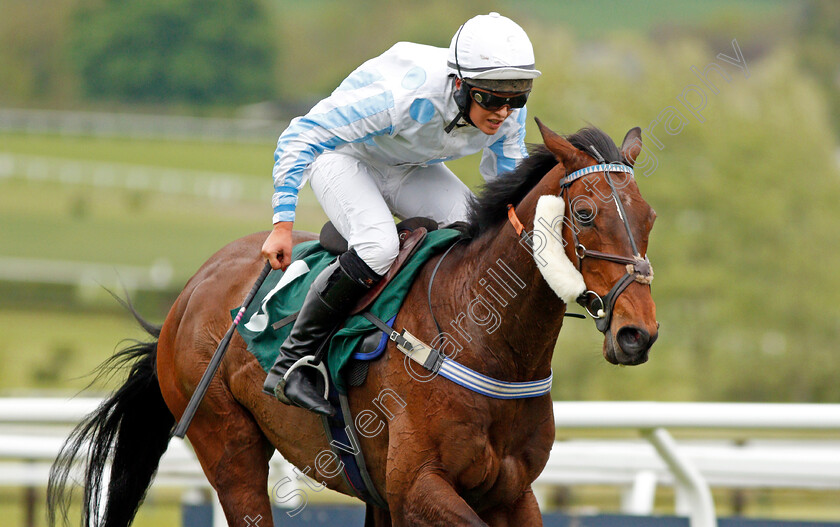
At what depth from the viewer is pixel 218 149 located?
48.5 metres

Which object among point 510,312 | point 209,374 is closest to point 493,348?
point 510,312

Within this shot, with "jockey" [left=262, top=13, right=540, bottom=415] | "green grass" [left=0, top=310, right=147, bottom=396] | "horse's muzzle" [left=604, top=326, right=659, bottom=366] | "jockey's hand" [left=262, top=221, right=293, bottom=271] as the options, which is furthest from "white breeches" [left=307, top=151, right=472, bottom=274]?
"green grass" [left=0, top=310, right=147, bottom=396]

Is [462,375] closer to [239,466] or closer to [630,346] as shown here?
[630,346]

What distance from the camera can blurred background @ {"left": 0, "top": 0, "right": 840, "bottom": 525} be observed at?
988 inches

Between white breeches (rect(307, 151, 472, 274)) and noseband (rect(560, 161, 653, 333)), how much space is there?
2.38ft

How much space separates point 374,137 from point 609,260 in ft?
3.67

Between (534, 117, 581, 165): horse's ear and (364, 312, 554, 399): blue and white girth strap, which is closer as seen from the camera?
(534, 117, 581, 165): horse's ear

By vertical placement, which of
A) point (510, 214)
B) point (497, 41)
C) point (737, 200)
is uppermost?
point (497, 41)

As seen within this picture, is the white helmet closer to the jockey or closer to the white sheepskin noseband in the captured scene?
the jockey

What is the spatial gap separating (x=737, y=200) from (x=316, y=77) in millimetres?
33823

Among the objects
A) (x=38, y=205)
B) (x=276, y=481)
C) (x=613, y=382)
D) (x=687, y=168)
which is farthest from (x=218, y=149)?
(x=276, y=481)

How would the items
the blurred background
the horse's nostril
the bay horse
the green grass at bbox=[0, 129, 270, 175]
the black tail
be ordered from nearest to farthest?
the horse's nostril < the bay horse < the black tail < the blurred background < the green grass at bbox=[0, 129, 270, 175]

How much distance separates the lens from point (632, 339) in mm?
2883

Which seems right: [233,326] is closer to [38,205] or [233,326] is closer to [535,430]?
[535,430]
